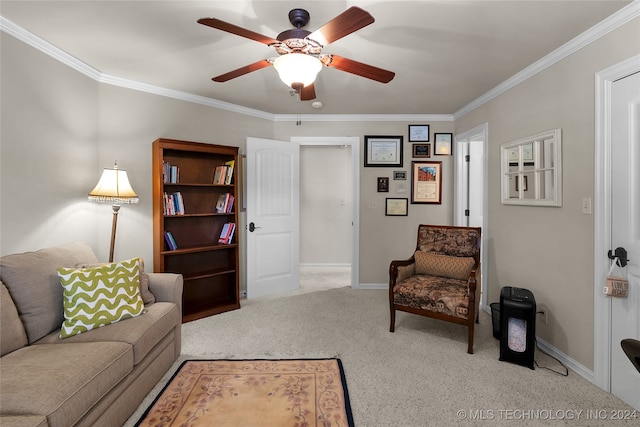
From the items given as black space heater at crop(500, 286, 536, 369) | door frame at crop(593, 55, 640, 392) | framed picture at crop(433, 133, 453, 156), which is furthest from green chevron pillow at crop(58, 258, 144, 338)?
framed picture at crop(433, 133, 453, 156)

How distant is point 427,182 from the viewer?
4.34 meters

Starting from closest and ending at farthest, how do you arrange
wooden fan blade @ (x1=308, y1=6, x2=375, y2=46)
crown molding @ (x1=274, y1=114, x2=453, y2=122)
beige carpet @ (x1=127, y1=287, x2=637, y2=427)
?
wooden fan blade @ (x1=308, y1=6, x2=375, y2=46) < beige carpet @ (x1=127, y1=287, x2=637, y2=427) < crown molding @ (x1=274, y1=114, x2=453, y2=122)

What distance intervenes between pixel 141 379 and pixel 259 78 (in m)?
2.65

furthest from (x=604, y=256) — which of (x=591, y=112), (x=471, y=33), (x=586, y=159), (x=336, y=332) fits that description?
(x=336, y=332)

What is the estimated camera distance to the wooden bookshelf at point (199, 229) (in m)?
3.25

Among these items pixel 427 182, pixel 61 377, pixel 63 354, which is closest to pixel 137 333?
pixel 63 354

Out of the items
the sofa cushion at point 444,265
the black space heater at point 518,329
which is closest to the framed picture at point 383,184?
the sofa cushion at point 444,265

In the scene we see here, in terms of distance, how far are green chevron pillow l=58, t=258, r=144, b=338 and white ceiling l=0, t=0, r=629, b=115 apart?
168 cm

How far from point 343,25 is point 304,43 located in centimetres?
29

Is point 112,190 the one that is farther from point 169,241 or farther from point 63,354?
point 63,354

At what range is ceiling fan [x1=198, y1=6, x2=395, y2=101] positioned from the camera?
1484 millimetres

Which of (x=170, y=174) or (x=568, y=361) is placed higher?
(x=170, y=174)

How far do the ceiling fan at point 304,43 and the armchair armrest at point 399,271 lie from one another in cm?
173

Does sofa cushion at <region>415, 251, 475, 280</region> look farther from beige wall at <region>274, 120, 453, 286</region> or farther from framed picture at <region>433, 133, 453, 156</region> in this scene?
framed picture at <region>433, 133, 453, 156</region>
